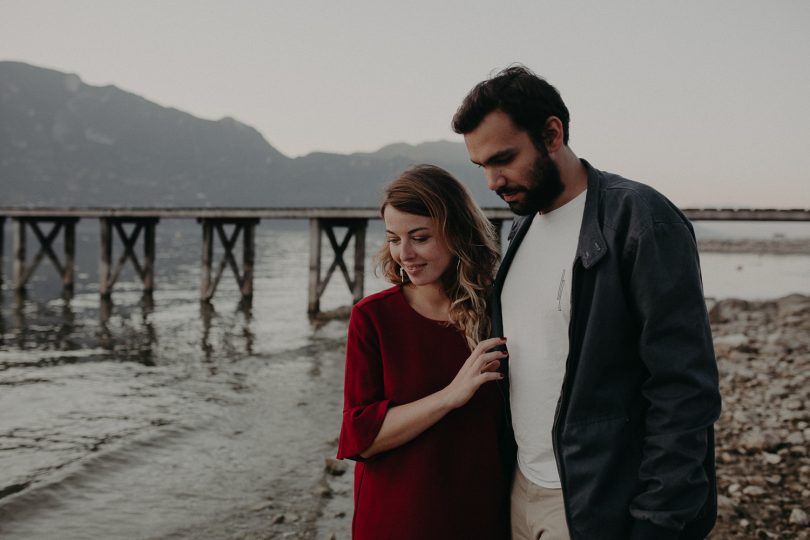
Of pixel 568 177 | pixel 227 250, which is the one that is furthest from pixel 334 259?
pixel 568 177

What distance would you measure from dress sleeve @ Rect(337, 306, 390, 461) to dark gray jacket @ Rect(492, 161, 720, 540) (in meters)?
0.54

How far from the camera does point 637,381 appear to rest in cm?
150

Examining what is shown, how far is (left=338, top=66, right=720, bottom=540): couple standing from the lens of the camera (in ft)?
4.57

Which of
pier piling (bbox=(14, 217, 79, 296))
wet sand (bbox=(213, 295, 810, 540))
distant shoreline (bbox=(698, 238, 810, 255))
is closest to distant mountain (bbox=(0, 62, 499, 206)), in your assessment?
distant shoreline (bbox=(698, 238, 810, 255))

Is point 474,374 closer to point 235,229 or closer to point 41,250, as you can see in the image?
point 235,229

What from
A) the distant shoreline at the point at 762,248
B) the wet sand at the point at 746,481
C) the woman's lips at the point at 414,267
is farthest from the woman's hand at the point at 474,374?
the distant shoreline at the point at 762,248

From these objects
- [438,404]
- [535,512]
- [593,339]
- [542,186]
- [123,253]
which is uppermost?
[542,186]

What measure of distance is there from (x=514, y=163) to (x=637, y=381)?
695 millimetres

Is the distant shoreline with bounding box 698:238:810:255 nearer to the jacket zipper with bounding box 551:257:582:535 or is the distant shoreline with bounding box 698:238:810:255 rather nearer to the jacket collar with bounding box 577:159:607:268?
the jacket collar with bounding box 577:159:607:268

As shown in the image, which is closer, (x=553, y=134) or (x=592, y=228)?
(x=592, y=228)

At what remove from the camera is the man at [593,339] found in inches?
54.2

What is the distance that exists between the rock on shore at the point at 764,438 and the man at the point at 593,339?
2742mm

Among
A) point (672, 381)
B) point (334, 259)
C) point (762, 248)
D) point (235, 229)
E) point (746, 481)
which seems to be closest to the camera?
point (672, 381)

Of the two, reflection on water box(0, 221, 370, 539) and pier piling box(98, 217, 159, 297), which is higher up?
pier piling box(98, 217, 159, 297)
